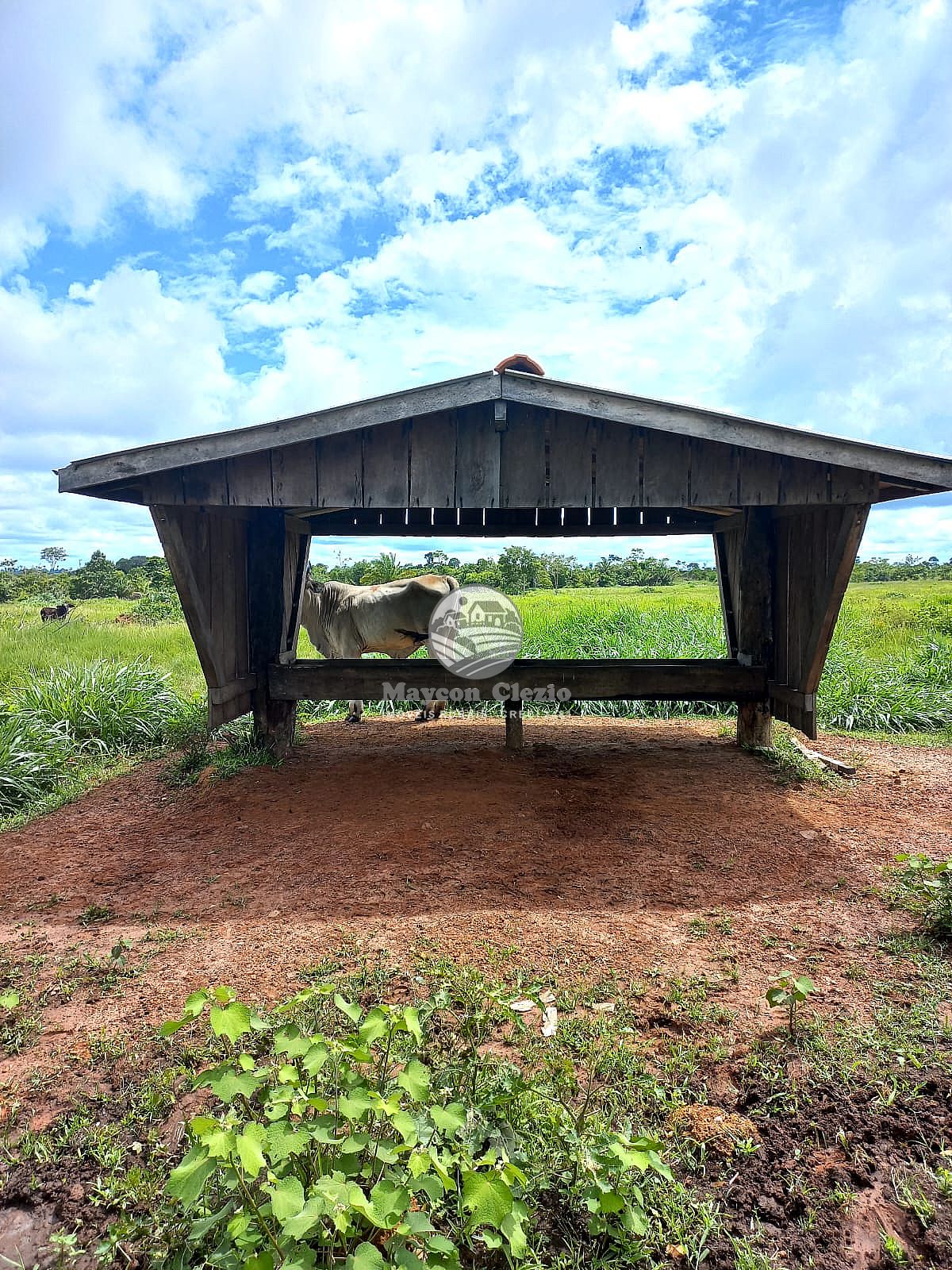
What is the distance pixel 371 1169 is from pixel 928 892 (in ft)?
9.58

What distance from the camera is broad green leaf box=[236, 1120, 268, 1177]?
1422 mm

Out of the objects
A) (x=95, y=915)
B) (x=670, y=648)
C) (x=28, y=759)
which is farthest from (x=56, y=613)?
(x=95, y=915)

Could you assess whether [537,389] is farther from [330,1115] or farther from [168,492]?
[330,1115]

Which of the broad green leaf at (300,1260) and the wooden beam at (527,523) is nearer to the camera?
the broad green leaf at (300,1260)

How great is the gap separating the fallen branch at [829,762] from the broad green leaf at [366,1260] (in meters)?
5.63

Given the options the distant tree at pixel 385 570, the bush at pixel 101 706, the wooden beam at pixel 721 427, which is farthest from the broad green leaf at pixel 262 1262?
the distant tree at pixel 385 570

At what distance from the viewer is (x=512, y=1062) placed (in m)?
2.33

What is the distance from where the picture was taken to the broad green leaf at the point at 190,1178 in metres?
1.46

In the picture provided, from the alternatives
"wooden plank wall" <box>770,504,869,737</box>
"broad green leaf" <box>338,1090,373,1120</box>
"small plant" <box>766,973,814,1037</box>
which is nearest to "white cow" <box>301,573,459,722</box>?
"wooden plank wall" <box>770,504,869,737</box>

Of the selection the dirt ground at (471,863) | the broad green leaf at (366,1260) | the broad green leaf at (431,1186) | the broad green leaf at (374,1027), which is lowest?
the dirt ground at (471,863)

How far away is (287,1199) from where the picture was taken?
144 centimetres

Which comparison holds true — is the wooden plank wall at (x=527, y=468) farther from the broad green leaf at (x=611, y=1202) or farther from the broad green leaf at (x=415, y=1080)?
the broad green leaf at (x=611, y=1202)

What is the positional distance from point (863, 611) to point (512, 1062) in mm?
18498

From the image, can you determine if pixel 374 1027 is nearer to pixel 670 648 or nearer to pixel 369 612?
pixel 369 612
